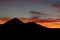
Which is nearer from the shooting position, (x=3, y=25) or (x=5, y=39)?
(x=5, y=39)

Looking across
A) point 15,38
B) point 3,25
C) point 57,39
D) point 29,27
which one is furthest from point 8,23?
point 57,39

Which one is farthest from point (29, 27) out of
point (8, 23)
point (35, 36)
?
point (35, 36)

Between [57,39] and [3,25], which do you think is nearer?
[57,39]

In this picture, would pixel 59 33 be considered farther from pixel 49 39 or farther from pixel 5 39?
pixel 5 39

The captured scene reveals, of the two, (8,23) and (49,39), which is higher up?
(8,23)

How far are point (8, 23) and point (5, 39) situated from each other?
430cm

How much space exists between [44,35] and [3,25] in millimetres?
4444

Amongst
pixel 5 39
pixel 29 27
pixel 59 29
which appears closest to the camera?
pixel 5 39

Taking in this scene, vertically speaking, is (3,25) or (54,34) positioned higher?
(3,25)

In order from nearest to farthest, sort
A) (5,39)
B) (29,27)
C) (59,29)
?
(5,39)
(59,29)
(29,27)

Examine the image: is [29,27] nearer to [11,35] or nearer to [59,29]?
[59,29]

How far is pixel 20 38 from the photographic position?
10602 mm

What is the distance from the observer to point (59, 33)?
1103cm

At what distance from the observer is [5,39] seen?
10.4 m
